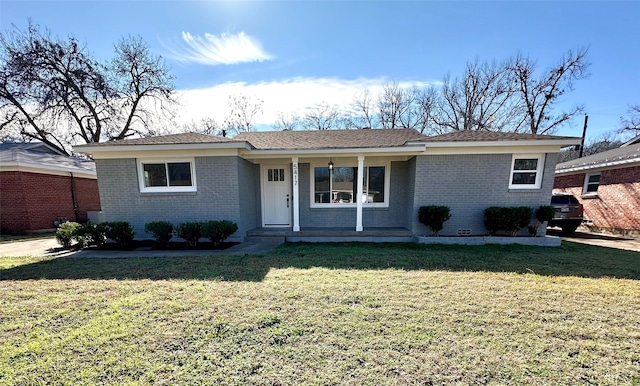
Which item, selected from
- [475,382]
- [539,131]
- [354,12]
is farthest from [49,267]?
[539,131]

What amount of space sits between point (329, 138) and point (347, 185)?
2.18 meters

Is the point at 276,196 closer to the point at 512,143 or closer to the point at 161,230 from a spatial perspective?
the point at 161,230

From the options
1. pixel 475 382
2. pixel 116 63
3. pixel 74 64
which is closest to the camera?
pixel 475 382

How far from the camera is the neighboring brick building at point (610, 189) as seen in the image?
9.30 meters

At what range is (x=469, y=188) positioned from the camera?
739 centimetres

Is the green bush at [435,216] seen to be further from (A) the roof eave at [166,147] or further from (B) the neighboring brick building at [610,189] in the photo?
(B) the neighboring brick building at [610,189]

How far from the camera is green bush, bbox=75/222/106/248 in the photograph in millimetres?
6502

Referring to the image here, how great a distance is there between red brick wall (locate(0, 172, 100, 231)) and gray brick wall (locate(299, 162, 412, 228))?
1142cm

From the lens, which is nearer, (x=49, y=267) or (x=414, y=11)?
(x=49, y=267)

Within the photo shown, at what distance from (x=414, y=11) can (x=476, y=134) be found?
5576mm

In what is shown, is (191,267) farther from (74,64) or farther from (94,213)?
(74,64)

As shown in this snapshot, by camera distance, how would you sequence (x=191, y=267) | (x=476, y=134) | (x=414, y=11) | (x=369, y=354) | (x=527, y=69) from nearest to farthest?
(x=369, y=354)
(x=191, y=267)
(x=476, y=134)
(x=414, y=11)
(x=527, y=69)

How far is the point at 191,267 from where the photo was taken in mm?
4961

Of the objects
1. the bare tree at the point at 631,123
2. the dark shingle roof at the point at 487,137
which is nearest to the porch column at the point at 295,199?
the dark shingle roof at the point at 487,137
